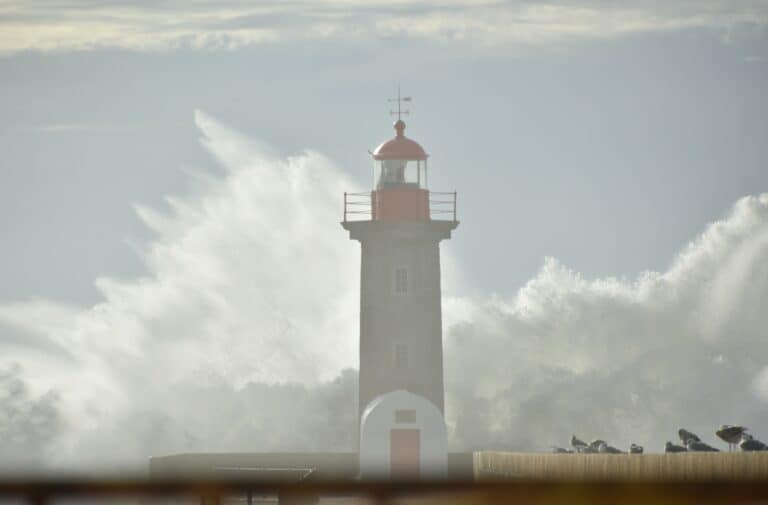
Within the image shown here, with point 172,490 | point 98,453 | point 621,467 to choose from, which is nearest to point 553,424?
point 98,453

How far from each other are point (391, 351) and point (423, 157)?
13.2 ft

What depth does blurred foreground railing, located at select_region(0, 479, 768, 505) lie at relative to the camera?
4.91 m

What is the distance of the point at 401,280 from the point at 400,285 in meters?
0.11

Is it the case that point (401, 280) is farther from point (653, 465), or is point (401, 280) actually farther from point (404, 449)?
point (653, 465)

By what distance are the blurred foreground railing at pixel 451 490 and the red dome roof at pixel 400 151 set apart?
29920 mm

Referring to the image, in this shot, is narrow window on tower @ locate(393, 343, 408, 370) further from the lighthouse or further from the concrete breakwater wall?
the concrete breakwater wall

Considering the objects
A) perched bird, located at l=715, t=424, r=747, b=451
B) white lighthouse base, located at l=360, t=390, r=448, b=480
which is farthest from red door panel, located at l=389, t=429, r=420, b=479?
perched bird, located at l=715, t=424, r=747, b=451

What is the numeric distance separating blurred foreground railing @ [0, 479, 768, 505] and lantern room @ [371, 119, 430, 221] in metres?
30.0

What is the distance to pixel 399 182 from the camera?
36.0m

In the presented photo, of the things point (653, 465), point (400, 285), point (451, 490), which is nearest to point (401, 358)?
point (400, 285)

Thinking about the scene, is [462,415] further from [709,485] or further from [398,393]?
[709,485]

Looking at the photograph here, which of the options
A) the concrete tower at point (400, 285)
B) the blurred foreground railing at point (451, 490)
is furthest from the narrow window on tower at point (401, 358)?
the blurred foreground railing at point (451, 490)

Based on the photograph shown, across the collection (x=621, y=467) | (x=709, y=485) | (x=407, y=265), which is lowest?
(x=709, y=485)

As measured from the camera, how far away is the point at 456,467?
1470 inches
